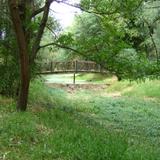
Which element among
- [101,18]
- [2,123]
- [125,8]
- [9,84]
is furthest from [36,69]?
[2,123]

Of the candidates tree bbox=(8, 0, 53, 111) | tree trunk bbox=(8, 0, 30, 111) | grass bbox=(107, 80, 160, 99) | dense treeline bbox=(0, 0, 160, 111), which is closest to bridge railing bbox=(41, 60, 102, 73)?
grass bbox=(107, 80, 160, 99)

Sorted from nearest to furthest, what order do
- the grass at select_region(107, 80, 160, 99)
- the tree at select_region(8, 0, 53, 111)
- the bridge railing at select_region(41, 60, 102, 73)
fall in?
the tree at select_region(8, 0, 53, 111)
the grass at select_region(107, 80, 160, 99)
the bridge railing at select_region(41, 60, 102, 73)

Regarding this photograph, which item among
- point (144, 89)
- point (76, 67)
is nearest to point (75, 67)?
point (76, 67)

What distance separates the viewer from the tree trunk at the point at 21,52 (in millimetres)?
11151

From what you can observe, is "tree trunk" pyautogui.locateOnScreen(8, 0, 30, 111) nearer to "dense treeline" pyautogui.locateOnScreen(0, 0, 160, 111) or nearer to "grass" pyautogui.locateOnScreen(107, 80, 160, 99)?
"dense treeline" pyautogui.locateOnScreen(0, 0, 160, 111)

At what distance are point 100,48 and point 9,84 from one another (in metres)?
3.62

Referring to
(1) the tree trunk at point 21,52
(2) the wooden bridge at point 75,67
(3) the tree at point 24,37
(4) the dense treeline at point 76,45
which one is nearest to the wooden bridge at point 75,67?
(2) the wooden bridge at point 75,67

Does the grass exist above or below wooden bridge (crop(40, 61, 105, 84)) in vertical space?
below

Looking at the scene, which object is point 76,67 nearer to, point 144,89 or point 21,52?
point 144,89

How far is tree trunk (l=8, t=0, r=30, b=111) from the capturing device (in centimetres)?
1115

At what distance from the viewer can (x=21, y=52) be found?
1174 cm

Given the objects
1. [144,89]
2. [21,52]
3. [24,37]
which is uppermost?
[24,37]

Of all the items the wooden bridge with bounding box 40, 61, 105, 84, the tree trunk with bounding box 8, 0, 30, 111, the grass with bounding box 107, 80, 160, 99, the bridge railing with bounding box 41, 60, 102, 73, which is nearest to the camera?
the tree trunk with bounding box 8, 0, 30, 111

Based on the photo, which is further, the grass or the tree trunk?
the grass
